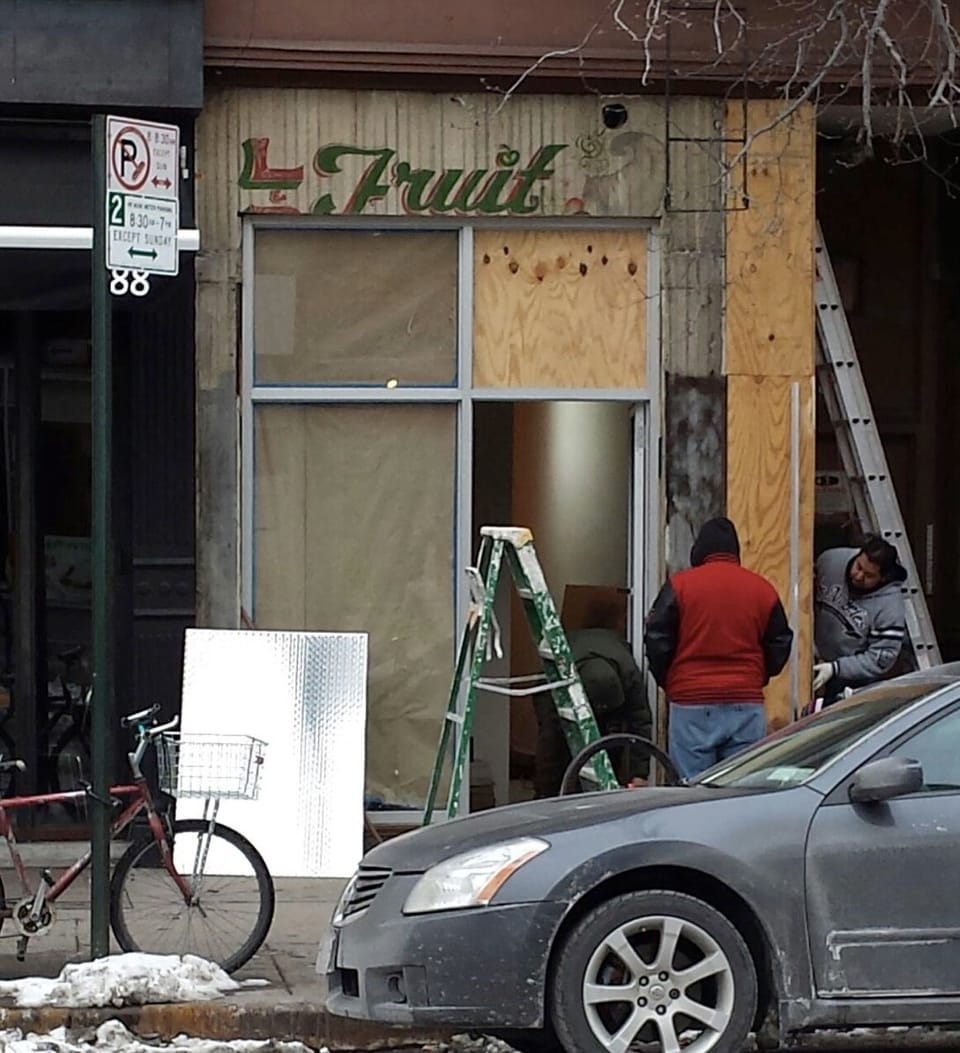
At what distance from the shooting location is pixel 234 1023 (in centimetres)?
768

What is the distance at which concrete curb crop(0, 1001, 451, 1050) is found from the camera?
758 centimetres

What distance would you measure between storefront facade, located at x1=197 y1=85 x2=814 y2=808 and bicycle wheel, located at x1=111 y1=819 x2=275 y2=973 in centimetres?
278

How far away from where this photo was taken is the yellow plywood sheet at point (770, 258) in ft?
36.9

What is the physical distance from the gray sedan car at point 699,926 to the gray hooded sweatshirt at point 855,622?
435 centimetres

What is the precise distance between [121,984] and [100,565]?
162cm

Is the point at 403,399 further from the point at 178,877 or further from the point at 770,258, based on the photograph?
the point at 178,877

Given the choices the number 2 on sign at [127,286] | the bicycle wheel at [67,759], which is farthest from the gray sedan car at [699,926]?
the bicycle wheel at [67,759]

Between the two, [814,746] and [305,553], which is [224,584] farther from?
[814,746]

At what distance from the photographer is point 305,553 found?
11164mm

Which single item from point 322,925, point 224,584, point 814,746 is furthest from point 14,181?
point 814,746

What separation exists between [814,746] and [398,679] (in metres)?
4.28

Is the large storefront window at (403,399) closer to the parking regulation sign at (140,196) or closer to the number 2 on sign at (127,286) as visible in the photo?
the number 2 on sign at (127,286)

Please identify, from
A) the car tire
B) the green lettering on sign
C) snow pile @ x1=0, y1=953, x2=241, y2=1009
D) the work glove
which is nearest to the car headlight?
the car tire

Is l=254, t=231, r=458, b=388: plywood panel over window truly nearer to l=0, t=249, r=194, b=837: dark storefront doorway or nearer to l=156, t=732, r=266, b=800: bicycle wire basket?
l=0, t=249, r=194, b=837: dark storefront doorway
